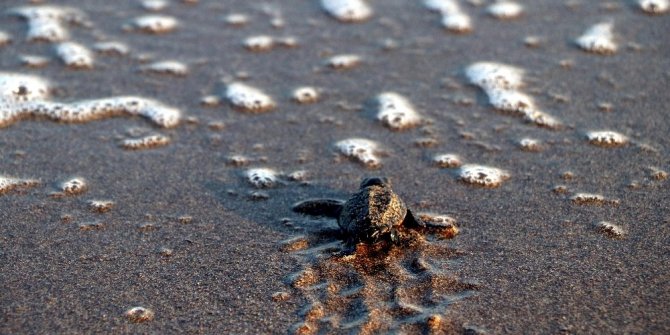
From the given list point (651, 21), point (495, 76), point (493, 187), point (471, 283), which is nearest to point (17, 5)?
point (495, 76)

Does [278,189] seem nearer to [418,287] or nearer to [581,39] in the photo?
[418,287]

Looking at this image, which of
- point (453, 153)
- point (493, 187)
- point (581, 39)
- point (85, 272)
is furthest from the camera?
point (581, 39)

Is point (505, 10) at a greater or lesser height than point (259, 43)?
greater

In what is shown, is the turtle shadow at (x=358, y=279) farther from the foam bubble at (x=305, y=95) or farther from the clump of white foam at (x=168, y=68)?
the clump of white foam at (x=168, y=68)

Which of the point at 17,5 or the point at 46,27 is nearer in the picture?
the point at 46,27

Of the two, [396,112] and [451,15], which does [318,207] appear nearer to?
[396,112]

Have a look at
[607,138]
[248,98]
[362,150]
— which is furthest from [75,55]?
[607,138]
